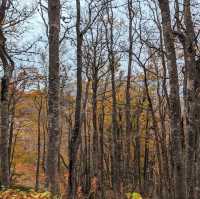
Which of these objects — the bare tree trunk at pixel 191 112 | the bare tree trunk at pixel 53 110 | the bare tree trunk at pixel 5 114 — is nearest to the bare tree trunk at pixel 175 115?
the bare tree trunk at pixel 191 112

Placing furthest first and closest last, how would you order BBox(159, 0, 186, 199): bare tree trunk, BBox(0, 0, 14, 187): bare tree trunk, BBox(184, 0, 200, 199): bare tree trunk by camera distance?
BBox(0, 0, 14, 187): bare tree trunk → BBox(184, 0, 200, 199): bare tree trunk → BBox(159, 0, 186, 199): bare tree trunk

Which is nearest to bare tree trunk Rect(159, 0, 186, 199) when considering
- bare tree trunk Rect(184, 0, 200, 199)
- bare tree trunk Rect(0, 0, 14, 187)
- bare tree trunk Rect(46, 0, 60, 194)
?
bare tree trunk Rect(184, 0, 200, 199)

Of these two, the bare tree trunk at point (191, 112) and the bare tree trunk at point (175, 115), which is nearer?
the bare tree trunk at point (175, 115)

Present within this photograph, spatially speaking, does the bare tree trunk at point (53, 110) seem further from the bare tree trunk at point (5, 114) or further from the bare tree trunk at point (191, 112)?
the bare tree trunk at point (191, 112)

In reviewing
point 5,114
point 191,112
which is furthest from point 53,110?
point 191,112

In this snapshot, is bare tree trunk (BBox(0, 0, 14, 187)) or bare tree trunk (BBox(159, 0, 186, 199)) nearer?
bare tree trunk (BBox(159, 0, 186, 199))

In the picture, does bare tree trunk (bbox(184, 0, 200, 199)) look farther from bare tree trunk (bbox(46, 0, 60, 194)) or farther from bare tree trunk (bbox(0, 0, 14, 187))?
bare tree trunk (bbox(0, 0, 14, 187))

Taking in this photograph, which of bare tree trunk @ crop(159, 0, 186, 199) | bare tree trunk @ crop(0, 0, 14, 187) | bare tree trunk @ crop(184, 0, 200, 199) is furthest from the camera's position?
bare tree trunk @ crop(0, 0, 14, 187)

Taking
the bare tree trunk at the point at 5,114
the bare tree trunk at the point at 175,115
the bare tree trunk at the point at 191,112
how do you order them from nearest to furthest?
the bare tree trunk at the point at 175,115, the bare tree trunk at the point at 191,112, the bare tree trunk at the point at 5,114

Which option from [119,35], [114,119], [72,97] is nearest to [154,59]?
[119,35]

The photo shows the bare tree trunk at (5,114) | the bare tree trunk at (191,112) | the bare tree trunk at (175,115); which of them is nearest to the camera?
the bare tree trunk at (175,115)

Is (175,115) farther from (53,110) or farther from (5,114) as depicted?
(5,114)

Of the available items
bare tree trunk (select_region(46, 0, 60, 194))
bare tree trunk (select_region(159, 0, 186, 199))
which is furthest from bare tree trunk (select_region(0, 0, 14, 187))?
bare tree trunk (select_region(159, 0, 186, 199))

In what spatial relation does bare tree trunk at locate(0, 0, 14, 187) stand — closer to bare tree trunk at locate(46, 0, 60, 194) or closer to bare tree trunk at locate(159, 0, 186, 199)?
bare tree trunk at locate(46, 0, 60, 194)
